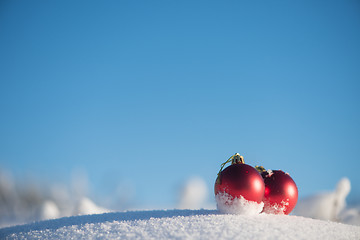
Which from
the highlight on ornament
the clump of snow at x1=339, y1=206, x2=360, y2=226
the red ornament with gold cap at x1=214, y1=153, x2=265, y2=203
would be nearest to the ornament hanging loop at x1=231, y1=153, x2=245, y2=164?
the highlight on ornament

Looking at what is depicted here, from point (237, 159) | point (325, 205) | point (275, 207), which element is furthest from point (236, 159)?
point (325, 205)

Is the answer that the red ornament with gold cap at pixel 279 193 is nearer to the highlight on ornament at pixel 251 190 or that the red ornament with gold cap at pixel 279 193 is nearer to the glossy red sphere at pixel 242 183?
the highlight on ornament at pixel 251 190

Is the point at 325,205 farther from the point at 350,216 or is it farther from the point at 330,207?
the point at 350,216

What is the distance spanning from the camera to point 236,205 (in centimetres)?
224

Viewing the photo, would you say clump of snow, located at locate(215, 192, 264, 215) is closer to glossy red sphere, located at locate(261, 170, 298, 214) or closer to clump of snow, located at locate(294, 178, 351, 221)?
glossy red sphere, located at locate(261, 170, 298, 214)

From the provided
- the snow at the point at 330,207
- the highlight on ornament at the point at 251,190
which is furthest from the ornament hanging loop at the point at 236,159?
the snow at the point at 330,207

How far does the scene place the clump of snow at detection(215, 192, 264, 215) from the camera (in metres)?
2.22

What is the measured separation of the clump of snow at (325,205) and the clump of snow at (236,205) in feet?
6.60

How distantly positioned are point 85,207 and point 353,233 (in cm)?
301

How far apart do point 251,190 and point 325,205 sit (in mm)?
2433

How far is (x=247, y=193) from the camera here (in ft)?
7.16

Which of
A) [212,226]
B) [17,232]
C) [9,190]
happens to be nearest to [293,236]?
[212,226]

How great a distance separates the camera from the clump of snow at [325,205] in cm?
391

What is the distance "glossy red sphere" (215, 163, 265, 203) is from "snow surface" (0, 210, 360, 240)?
16 cm
